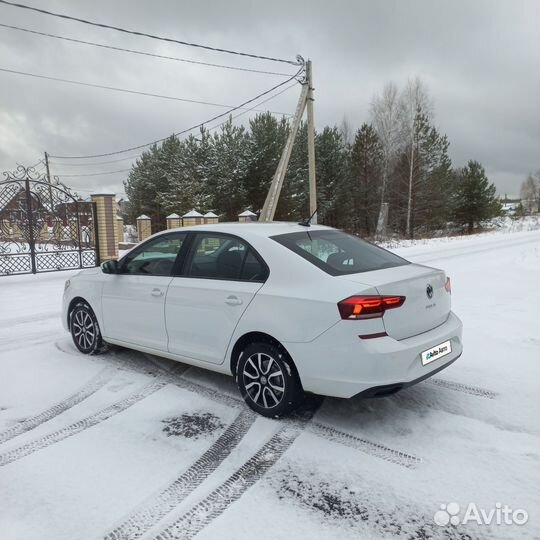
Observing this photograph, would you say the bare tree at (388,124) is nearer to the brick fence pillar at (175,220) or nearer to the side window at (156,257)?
the brick fence pillar at (175,220)

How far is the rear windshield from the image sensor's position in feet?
11.3

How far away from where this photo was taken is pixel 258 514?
2.42 meters

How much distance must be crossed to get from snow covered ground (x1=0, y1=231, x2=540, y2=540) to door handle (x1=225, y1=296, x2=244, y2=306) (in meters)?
0.89

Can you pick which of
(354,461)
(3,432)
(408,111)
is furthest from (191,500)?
(408,111)

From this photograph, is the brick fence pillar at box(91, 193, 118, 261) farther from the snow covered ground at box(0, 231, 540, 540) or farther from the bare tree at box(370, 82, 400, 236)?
the bare tree at box(370, 82, 400, 236)

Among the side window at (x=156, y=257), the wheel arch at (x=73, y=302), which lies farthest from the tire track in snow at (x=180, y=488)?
the wheel arch at (x=73, y=302)

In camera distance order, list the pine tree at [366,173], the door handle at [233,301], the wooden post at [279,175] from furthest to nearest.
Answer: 1. the pine tree at [366,173]
2. the wooden post at [279,175]
3. the door handle at [233,301]

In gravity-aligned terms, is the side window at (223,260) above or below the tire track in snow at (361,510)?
above

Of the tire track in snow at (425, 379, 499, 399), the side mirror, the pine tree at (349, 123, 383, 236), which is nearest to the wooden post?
the side mirror

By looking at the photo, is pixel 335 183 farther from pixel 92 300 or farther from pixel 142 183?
pixel 92 300

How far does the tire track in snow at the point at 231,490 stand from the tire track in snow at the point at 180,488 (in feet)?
0.38

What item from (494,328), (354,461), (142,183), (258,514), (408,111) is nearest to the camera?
(258,514)

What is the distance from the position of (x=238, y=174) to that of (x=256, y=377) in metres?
32.3

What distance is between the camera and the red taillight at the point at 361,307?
9.84 feet
